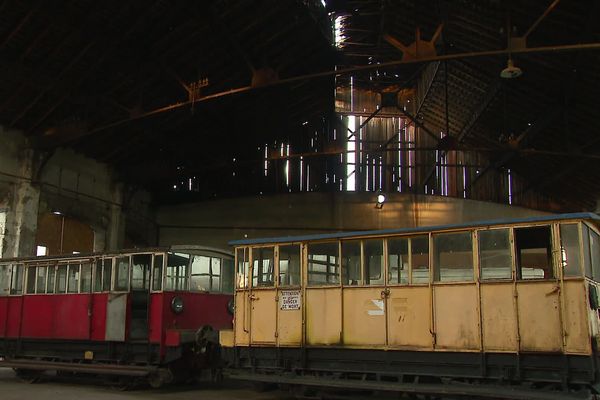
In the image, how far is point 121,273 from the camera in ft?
41.8

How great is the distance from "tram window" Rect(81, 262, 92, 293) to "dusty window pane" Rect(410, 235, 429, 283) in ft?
25.4

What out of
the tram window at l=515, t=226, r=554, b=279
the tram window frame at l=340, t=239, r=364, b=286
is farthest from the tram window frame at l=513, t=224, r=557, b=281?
the tram window frame at l=340, t=239, r=364, b=286

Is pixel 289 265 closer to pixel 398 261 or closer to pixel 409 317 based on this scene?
pixel 398 261

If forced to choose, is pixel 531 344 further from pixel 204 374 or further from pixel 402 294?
pixel 204 374

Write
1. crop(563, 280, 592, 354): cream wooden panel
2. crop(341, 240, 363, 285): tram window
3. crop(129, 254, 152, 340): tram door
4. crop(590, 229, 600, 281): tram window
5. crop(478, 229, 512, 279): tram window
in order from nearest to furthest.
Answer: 1. crop(563, 280, 592, 354): cream wooden panel
2. crop(590, 229, 600, 281): tram window
3. crop(478, 229, 512, 279): tram window
4. crop(341, 240, 363, 285): tram window
5. crop(129, 254, 152, 340): tram door

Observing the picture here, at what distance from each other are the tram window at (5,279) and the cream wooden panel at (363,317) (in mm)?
9573

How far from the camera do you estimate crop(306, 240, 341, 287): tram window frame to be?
10008 millimetres

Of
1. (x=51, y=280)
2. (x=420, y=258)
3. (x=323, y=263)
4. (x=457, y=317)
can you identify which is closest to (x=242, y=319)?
(x=323, y=263)

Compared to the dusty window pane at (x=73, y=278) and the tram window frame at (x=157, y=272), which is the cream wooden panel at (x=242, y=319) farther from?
the dusty window pane at (x=73, y=278)

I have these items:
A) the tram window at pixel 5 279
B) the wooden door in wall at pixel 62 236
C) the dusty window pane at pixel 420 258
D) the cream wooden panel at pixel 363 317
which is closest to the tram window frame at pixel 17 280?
the tram window at pixel 5 279

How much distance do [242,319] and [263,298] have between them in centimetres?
59

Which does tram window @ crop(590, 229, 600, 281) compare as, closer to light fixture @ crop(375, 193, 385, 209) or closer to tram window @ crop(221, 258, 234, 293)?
tram window @ crop(221, 258, 234, 293)

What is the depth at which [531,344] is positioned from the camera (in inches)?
323

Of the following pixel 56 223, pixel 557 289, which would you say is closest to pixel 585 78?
pixel 557 289
